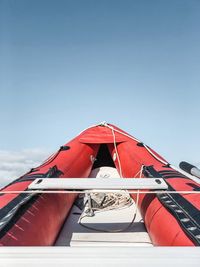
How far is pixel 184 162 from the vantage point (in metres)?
1.97

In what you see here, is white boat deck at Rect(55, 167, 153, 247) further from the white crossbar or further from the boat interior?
the white crossbar

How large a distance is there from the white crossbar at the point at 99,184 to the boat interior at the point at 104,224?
272mm

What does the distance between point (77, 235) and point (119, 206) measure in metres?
0.49

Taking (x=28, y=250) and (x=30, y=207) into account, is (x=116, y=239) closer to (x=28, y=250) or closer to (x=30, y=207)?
(x=30, y=207)

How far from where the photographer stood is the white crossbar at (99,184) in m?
1.51

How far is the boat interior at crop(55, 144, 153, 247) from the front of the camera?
5.34 feet

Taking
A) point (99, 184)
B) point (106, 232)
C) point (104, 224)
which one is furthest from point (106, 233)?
point (99, 184)

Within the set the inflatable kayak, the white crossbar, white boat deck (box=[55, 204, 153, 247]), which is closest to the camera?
the inflatable kayak

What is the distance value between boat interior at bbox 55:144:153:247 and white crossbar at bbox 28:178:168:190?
27cm

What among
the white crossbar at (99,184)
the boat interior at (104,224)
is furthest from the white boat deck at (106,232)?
the white crossbar at (99,184)

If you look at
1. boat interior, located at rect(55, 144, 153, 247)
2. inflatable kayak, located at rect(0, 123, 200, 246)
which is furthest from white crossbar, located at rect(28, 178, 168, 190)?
boat interior, located at rect(55, 144, 153, 247)

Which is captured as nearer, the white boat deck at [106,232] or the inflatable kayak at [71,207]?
the inflatable kayak at [71,207]

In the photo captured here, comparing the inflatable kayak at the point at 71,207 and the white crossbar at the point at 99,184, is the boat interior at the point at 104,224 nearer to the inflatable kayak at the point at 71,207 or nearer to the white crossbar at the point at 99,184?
the inflatable kayak at the point at 71,207

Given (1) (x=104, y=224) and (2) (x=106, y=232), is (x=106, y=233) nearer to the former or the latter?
(2) (x=106, y=232)
